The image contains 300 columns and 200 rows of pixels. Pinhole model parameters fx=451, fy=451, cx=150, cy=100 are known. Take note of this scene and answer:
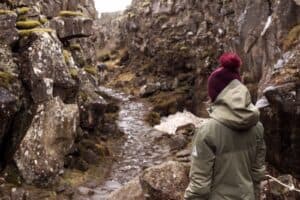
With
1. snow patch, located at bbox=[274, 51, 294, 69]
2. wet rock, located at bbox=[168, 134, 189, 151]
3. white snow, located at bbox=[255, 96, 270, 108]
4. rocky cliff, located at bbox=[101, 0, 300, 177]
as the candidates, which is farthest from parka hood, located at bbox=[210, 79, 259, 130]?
wet rock, located at bbox=[168, 134, 189, 151]

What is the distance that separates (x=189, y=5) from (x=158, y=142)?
2787 cm

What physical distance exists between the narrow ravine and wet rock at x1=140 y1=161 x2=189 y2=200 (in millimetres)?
4618

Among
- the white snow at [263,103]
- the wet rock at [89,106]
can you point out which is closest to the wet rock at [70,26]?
the wet rock at [89,106]

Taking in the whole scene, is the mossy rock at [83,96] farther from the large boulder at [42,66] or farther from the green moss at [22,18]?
the green moss at [22,18]

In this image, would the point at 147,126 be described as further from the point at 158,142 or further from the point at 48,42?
the point at 48,42

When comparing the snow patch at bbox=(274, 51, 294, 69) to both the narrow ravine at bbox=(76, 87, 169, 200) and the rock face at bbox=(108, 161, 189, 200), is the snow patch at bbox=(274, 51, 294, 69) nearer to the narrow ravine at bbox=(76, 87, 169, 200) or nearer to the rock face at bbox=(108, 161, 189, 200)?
the rock face at bbox=(108, 161, 189, 200)

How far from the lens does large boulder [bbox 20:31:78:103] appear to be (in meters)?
20.2

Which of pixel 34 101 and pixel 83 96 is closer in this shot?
pixel 34 101

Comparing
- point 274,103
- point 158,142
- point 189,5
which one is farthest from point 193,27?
point 274,103

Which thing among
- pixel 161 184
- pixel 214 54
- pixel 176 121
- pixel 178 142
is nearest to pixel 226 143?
pixel 161 184

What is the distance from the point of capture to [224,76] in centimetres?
644

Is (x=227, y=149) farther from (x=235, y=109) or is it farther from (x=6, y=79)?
(x=6, y=79)

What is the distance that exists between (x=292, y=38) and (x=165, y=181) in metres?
7.57

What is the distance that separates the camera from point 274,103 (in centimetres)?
1521
